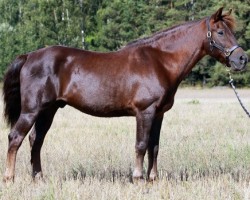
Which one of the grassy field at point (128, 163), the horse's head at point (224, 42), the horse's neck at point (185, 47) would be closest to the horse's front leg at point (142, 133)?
the grassy field at point (128, 163)

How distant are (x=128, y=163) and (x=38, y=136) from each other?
5.23 feet

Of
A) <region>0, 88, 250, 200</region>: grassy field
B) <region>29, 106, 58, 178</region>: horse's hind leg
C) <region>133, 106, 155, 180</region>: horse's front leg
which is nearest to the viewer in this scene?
<region>0, 88, 250, 200</region>: grassy field

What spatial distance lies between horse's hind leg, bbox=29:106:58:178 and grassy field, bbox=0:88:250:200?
8.5 inches

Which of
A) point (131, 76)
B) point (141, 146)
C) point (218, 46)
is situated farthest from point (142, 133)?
point (218, 46)

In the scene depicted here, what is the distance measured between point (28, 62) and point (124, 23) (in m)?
37.7

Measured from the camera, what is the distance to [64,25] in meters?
44.3

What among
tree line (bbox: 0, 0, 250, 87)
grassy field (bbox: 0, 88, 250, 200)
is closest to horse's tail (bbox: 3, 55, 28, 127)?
grassy field (bbox: 0, 88, 250, 200)

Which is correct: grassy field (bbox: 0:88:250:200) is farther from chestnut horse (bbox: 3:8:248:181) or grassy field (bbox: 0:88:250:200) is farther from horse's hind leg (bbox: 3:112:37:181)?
chestnut horse (bbox: 3:8:248:181)

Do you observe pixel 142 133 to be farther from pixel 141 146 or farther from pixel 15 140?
pixel 15 140

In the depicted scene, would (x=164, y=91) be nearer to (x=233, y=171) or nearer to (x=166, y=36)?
(x=166, y=36)

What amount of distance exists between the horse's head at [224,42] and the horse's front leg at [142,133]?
1200 mm

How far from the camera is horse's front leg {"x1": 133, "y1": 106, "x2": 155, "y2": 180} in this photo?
6.46 m

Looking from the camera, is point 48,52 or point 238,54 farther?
point 48,52

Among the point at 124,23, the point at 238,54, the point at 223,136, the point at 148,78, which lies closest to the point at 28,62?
the point at 148,78
